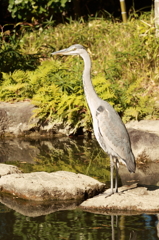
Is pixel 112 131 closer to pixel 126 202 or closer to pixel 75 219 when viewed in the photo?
pixel 126 202

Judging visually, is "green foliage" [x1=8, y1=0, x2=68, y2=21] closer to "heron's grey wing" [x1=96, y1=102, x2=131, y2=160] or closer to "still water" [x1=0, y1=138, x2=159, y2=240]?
"still water" [x1=0, y1=138, x2=159, y2=240]

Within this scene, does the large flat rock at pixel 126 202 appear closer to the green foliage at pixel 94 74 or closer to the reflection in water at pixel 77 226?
the reflection in water at pixel 77 226

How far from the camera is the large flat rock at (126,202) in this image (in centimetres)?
565

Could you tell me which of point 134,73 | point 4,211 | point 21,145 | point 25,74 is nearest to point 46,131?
point 21,145

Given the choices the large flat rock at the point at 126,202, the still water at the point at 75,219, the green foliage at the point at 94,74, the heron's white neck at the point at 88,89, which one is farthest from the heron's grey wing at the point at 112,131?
the green foliage at the point at 94,74

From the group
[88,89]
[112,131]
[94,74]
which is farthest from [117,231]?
[94,74]

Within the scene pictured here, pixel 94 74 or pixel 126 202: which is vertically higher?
pixel 94 74

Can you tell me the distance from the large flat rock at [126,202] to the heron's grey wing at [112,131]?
0.50 m

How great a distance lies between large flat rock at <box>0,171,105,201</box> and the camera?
6055 millimetres

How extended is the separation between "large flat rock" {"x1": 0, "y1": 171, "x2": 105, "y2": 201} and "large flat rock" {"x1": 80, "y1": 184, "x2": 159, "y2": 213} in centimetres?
27

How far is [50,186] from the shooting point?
607 centimetres

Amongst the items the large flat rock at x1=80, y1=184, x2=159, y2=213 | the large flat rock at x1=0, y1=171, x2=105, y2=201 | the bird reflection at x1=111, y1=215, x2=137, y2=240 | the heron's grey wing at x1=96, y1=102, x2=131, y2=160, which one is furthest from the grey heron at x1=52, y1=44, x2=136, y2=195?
the bird reflection at x1=111, y1=215, x2=137, y2=240

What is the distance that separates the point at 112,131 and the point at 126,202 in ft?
2.98

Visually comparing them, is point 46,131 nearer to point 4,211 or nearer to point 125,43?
point 125,43
